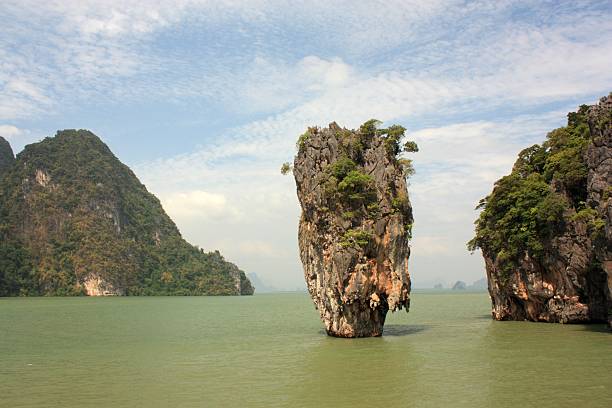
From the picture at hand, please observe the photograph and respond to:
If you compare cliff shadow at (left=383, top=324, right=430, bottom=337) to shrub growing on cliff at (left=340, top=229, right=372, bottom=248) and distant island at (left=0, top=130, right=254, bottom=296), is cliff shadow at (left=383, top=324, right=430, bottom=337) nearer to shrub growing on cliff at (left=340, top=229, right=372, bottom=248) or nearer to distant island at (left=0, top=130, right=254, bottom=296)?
shrub growing on cliff at (left=340, top=229, right=372, bottom=248)

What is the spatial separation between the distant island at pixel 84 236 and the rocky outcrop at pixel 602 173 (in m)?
104

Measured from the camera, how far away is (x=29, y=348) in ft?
81.4

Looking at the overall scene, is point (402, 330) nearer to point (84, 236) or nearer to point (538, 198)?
point (538, 198)

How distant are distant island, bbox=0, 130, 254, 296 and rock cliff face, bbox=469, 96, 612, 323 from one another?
95498 mm

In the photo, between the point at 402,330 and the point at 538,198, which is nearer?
the point at 402,330

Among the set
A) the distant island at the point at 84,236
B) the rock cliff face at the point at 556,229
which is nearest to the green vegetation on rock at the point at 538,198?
the rock cliff face at the point at 556,229

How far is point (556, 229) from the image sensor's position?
101ft

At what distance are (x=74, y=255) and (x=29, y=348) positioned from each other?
96775mm

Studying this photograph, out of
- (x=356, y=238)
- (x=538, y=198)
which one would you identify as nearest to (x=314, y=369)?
(x=356, y=238)

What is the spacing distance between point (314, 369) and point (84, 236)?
111 meters

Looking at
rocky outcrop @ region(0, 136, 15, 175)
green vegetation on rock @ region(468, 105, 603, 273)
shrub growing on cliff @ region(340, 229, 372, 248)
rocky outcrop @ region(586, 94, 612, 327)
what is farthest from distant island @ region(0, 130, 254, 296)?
rocky outcrop @ region(586, 94, 612, 327)

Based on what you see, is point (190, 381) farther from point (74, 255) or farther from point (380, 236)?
point (74, 255)

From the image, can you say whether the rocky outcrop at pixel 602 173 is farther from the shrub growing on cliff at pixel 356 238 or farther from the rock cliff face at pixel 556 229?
the shrub growing on cliff at pixel 356 238

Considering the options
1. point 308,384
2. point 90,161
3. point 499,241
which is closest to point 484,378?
point 308,384
